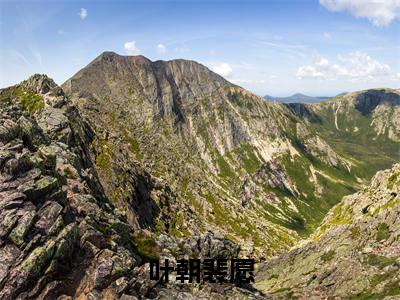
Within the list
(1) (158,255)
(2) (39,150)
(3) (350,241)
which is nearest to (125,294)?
(1) (158,255)

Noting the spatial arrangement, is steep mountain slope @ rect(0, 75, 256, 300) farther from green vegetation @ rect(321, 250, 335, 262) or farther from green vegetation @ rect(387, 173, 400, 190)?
green vegetation @ rect(387, 173, 400, 190)

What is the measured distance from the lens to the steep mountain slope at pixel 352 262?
107 metres

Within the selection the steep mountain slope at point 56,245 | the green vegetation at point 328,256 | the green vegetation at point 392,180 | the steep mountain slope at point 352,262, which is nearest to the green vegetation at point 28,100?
the steep mountain slope at point 56,245

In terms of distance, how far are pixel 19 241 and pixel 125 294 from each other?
645 inches

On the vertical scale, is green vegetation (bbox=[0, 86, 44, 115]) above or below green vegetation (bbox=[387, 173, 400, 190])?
above

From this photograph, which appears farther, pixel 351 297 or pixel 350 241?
pixel 350 241

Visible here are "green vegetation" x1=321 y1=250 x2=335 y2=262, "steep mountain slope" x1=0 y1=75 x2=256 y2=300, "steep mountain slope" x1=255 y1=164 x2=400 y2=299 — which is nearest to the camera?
"steep mountain slope" x1=0 y1=75 x2=256 y2=300

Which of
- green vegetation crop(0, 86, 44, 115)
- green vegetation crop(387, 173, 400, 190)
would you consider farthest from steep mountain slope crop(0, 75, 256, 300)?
green vegetation crop(387, 173, 400, 190)

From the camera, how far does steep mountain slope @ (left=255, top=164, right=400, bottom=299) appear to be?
351ft

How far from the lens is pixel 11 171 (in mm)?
60219

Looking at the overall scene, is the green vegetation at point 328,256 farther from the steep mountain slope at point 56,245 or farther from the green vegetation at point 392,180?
the steep mountain slope at point 56,245

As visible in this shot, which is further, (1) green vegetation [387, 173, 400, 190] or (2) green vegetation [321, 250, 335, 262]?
(1) green vegetation [387, 173, 400, 190]

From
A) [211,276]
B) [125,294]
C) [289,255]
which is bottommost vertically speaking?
[289,255]

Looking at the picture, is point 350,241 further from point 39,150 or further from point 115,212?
point 39,150
